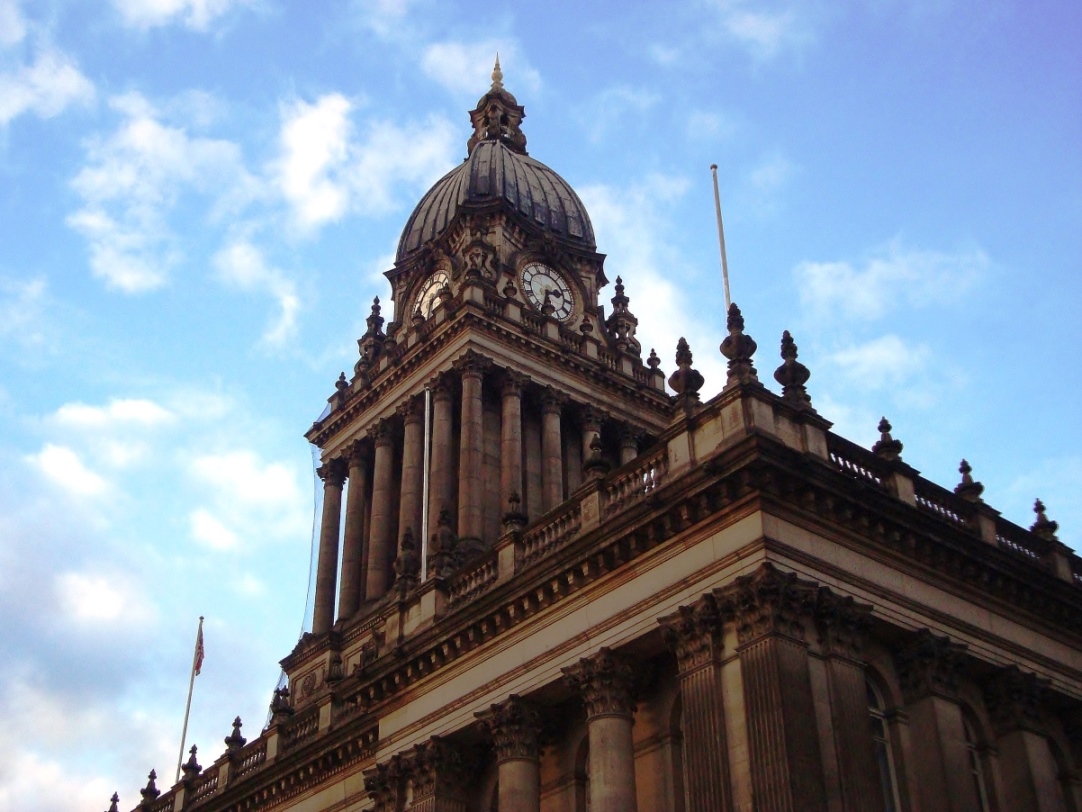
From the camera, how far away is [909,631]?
97.9ft

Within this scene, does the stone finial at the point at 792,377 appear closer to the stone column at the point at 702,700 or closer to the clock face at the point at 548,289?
the stone column at the point at 702,700

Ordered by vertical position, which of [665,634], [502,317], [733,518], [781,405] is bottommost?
[665,634]

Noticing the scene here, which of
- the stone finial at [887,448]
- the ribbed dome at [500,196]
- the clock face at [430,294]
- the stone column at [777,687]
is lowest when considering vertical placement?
the stone column at [777,687]

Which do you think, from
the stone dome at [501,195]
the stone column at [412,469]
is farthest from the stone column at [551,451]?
the stone dome at [501,195]

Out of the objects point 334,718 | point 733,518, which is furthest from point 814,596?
point 334,718

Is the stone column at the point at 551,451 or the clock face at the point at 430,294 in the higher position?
the clock face at the point at 430,294

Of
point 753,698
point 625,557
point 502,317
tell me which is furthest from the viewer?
point 502,317

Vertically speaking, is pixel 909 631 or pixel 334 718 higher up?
pixel 334 718

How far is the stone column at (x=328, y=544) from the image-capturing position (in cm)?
5875

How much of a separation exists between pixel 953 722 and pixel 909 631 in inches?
88.2

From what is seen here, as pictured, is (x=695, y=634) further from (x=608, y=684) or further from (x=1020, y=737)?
(x=1020, y=737)

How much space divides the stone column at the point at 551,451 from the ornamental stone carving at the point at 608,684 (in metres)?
24.3

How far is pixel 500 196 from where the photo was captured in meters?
63.1

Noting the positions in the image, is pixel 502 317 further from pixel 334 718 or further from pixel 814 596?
pixel 814 596
